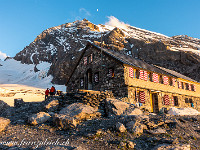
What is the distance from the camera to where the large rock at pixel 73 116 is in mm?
8003

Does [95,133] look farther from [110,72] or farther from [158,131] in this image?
[110,72]

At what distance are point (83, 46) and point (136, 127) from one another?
69576mm

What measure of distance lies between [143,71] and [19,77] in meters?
79.1

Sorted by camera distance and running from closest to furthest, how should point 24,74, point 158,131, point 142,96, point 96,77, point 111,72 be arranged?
point 158,131, point 111,72, point 142,96, point 96,77, point 24,74

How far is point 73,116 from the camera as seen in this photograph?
353 inches

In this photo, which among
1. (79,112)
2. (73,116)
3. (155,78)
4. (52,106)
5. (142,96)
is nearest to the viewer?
(73,116)

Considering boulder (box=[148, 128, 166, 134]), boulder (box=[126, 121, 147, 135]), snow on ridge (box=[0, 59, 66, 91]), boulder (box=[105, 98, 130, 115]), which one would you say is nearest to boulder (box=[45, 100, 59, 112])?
boulder (box=[105, 98, 130, 115])

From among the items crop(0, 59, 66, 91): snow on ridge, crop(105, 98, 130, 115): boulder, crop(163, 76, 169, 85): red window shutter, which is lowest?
crop(105, 98, 130, 115): boulder

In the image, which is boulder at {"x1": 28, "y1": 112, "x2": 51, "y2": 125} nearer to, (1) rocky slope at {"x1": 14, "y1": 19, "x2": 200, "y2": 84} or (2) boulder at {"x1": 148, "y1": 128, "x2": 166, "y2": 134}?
(2) boulder at {"x1": 148, "y1": 128, "x2": 166, "y2": 134}

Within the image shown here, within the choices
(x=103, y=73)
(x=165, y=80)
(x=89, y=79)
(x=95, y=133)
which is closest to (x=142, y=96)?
(x=103, y=73)

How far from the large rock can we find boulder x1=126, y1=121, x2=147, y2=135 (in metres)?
2.89

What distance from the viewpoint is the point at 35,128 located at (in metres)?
8.13

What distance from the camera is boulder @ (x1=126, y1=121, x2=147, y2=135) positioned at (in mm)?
7127

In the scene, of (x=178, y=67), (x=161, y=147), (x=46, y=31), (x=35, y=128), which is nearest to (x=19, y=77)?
(x=46, y=31)
